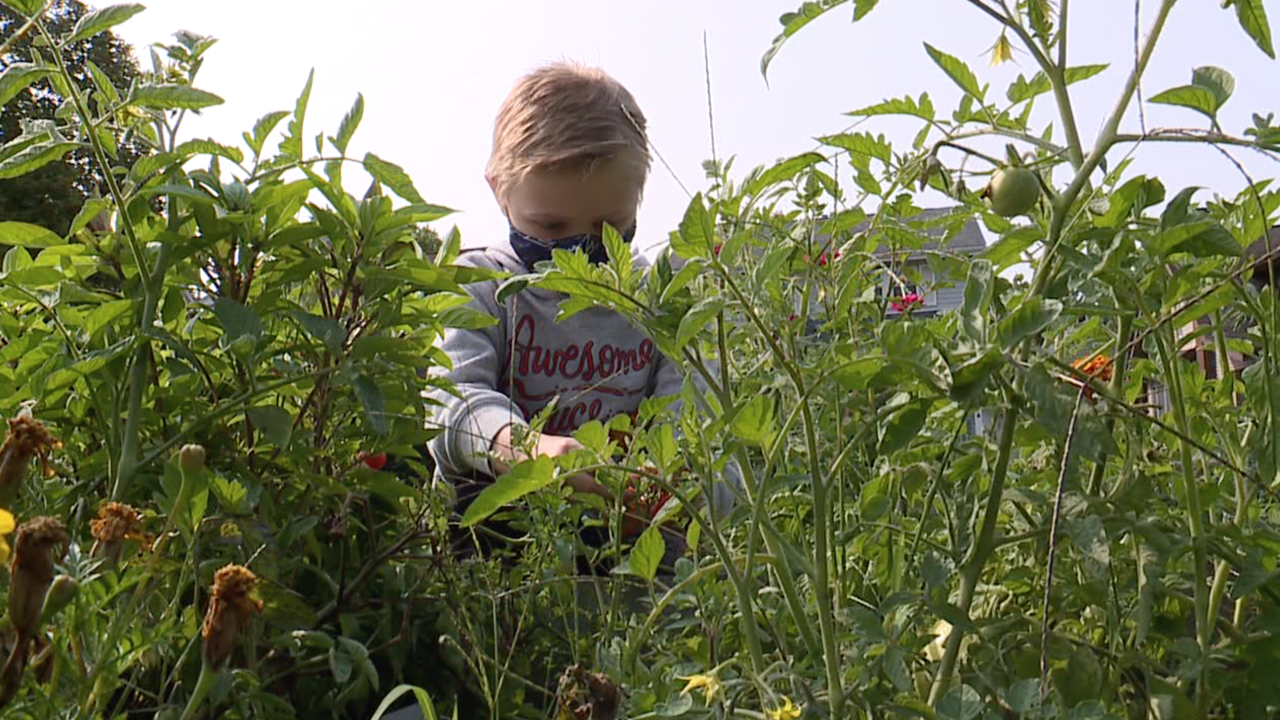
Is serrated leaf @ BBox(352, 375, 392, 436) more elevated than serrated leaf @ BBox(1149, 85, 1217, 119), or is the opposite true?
serrated leaf @ BBox(1149, 85, 1217, 119)

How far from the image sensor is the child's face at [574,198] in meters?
2.04

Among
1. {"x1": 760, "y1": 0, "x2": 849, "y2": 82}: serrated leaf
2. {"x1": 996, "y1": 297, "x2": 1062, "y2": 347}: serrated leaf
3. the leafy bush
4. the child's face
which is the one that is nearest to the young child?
the child's face

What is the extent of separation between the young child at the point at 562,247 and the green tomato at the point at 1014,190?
122cm

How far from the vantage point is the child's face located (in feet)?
6.71

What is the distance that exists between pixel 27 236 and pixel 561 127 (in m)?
1.20

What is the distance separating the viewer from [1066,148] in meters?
0.69

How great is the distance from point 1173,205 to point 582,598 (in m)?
0.97

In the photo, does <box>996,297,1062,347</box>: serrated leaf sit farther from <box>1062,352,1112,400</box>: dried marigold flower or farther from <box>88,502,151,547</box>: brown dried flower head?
<box>88,502,151,547</box>: brown dried flower head

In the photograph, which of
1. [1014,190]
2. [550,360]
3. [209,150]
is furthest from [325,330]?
[550,360]

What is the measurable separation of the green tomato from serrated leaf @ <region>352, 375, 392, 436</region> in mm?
472

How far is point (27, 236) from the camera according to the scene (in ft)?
3.25

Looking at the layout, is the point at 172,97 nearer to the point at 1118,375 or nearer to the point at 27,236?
the point at 27,236

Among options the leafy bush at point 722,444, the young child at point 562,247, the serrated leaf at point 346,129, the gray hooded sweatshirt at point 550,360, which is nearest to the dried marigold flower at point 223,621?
the leafy bush at point 722,444

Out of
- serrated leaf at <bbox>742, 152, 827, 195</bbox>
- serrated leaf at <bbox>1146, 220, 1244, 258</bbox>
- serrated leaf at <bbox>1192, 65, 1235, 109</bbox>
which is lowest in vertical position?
serrated leaf at <bbox>1146, 220, 1244, 258</bbox>
